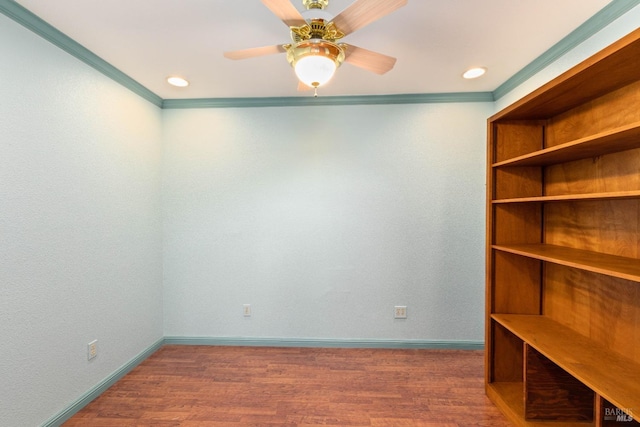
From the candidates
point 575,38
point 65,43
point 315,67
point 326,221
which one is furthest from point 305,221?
point 575,38

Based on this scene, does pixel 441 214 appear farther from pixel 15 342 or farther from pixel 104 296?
pixel 15 342

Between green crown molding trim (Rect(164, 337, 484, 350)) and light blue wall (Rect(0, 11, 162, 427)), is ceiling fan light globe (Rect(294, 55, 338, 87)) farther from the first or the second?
green crown molding trim (Rect(164, 337, 484, 350))

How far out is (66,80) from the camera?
6.09 ft

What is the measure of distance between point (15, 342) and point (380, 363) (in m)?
2.50

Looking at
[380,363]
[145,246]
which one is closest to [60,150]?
[145,246]

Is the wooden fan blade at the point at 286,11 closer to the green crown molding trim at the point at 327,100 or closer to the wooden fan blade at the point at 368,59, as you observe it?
the wooden fan blade at the point at 368,59

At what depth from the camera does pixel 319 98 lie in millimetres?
2781

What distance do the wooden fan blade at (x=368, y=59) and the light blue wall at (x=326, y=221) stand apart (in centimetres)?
119

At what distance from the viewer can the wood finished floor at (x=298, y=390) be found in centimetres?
188

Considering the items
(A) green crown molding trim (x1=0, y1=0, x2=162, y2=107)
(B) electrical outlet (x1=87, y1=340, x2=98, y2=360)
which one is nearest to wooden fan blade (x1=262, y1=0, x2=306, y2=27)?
(A) green crown molding trim (x1=0, y1=0, x2=162, y2=107)

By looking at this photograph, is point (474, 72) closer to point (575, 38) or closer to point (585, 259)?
point (575, 38)

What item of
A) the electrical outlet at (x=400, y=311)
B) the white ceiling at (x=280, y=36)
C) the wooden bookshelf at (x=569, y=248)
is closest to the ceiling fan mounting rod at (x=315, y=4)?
the white ceiling at (x=280, y=36)

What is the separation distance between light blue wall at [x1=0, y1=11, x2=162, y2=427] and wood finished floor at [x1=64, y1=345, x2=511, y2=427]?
34 cm

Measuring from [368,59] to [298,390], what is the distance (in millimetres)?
2298
